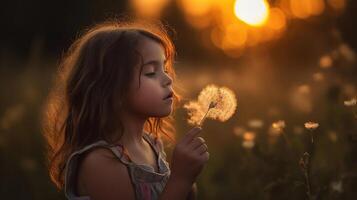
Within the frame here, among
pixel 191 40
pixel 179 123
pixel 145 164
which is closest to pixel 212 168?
pixel 145 164

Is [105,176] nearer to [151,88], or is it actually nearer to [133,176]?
[133,176]

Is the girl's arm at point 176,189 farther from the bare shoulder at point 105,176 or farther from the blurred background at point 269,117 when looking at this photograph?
the blurred background at point 269,117

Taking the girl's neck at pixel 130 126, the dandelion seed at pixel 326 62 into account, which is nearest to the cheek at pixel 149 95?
the girl's neck at pixel 130 126

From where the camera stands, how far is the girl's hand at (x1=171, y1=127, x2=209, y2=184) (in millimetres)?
2482

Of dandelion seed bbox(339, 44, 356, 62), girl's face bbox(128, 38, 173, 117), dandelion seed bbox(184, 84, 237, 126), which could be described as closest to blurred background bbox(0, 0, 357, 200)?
dandelion seed bbox(339, 44, 356, 62)

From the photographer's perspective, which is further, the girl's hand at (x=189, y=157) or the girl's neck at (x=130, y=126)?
the girl's neck at (x=130, y=126)

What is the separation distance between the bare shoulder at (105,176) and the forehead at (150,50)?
38 centimetres

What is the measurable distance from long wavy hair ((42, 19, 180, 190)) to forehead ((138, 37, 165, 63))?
0.7 inches

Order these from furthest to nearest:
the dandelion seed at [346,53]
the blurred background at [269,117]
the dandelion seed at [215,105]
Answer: the dandelion seed at [346,53], the blurred background at [269,117], the dandelion seed at [215,105]

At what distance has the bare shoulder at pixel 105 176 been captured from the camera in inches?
99.9

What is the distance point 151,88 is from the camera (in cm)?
260

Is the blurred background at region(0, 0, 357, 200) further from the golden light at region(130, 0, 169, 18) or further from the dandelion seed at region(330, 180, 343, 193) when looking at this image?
the golden light at region(130, 0, 169, 18)

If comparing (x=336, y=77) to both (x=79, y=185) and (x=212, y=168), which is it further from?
(x=79, y=185)

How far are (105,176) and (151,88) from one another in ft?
1.17
